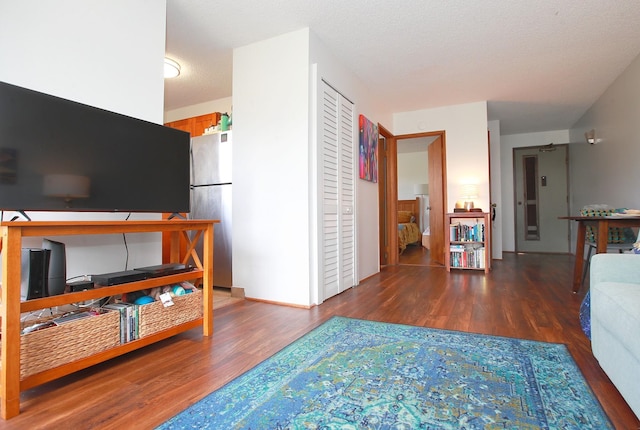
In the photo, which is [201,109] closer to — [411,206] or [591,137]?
[411,206]

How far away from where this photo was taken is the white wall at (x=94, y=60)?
1.66 meters

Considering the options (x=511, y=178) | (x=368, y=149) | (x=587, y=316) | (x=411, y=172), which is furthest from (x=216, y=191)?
(x=411, y=172)

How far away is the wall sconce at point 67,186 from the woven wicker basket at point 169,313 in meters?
0.62

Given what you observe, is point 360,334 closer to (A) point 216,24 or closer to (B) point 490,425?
(B) point 490,425

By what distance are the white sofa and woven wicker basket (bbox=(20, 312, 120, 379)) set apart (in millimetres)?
2068

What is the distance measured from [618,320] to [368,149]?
2.99 metres

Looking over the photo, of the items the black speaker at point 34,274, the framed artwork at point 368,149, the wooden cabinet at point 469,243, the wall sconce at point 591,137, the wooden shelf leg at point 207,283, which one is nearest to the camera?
the black speaker at point 34,274

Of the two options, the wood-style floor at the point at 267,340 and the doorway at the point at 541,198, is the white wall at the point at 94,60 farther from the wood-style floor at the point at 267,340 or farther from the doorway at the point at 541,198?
the doorway at the point at 541,198

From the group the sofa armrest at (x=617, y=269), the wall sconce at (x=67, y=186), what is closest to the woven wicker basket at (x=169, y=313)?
the wall sconce at (x=67, y=186)

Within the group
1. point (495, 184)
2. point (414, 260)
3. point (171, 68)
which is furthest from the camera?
point (495, 184)

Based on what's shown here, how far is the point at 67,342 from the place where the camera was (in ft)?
4.50

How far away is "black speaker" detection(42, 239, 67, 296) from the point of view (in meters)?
1.43

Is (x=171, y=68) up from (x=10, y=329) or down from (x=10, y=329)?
up

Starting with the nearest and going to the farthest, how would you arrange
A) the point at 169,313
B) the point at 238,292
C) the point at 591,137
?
1. the point at 169,313
2. the point at 238,292
3. the point at 591,137
